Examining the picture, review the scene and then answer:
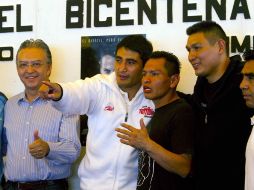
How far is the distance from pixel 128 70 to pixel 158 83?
23 centimetres

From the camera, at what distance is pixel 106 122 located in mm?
2229

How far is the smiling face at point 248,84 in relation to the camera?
186cm

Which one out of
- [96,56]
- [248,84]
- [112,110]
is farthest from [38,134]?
[248,84]

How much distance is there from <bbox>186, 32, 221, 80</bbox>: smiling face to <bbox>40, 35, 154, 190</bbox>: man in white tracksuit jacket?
29cm

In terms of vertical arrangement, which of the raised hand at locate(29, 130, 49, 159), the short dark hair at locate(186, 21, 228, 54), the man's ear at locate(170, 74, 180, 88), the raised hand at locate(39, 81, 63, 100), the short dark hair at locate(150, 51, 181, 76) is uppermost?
the short dark hair at locate(186, 21, 228, 54)

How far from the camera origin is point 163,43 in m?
2.70

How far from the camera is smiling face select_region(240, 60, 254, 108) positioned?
73.4 inches

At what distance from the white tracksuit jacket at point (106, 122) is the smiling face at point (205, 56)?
33 centimetres

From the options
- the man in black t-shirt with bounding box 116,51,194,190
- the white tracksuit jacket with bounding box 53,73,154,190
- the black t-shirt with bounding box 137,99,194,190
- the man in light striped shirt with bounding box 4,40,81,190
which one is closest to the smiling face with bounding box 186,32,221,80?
the man in black t-shirt with bounding box 116,51,194,190

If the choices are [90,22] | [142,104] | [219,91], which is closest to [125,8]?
[90,22]

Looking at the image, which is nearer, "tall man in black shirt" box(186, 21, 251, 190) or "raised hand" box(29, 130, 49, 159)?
"tall man in black shirt" box(186, 21, 251, 190)

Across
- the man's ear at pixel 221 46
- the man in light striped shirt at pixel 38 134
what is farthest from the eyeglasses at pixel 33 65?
the man's ear at pixel 221 46

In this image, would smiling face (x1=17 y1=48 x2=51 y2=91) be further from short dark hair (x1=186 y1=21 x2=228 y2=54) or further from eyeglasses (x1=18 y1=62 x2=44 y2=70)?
short dark hair (x1=186 y1=21 x2=228 y2=54)

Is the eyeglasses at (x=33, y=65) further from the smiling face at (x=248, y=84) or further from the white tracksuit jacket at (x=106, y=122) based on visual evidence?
the smiling face at (x=248, y=84)
